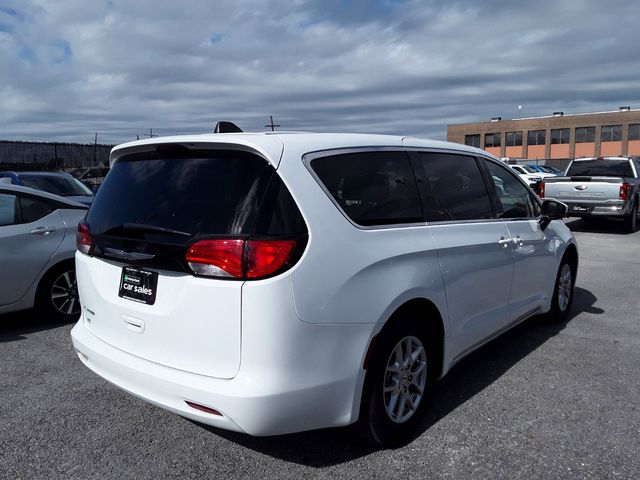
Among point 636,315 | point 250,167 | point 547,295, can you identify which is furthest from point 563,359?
point 250,167

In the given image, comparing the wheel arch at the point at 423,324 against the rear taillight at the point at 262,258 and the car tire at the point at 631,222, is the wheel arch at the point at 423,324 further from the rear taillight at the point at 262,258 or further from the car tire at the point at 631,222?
the car tire at the point at 631,222

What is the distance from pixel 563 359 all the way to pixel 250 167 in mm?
3367

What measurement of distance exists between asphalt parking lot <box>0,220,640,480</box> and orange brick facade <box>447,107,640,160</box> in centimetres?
7372

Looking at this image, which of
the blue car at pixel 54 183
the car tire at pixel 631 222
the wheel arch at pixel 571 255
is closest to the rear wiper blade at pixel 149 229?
the wheel arch at pixel 571 255

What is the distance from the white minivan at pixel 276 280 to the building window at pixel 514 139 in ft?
270

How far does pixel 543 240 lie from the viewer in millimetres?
5125

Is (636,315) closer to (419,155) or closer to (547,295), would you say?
(547,295)

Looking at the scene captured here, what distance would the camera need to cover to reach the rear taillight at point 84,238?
11.5 ft

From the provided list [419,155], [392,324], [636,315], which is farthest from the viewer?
[636,315]

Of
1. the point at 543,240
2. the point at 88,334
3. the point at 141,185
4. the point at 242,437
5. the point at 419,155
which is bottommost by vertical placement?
the point at 242,437

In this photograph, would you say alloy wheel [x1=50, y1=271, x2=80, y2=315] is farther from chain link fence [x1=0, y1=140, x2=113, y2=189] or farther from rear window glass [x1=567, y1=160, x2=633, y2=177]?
chain link fence [x1=0, y1=140, x2=113, y2=189]

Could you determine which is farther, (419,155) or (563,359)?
(563,359)

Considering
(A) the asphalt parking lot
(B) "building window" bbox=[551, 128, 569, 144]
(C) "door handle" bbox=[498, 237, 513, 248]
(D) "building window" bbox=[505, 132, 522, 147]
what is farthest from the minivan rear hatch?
(D) "building window" bbox=[505, 132, 522, 147]

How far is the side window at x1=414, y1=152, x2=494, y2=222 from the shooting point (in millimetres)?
3764
